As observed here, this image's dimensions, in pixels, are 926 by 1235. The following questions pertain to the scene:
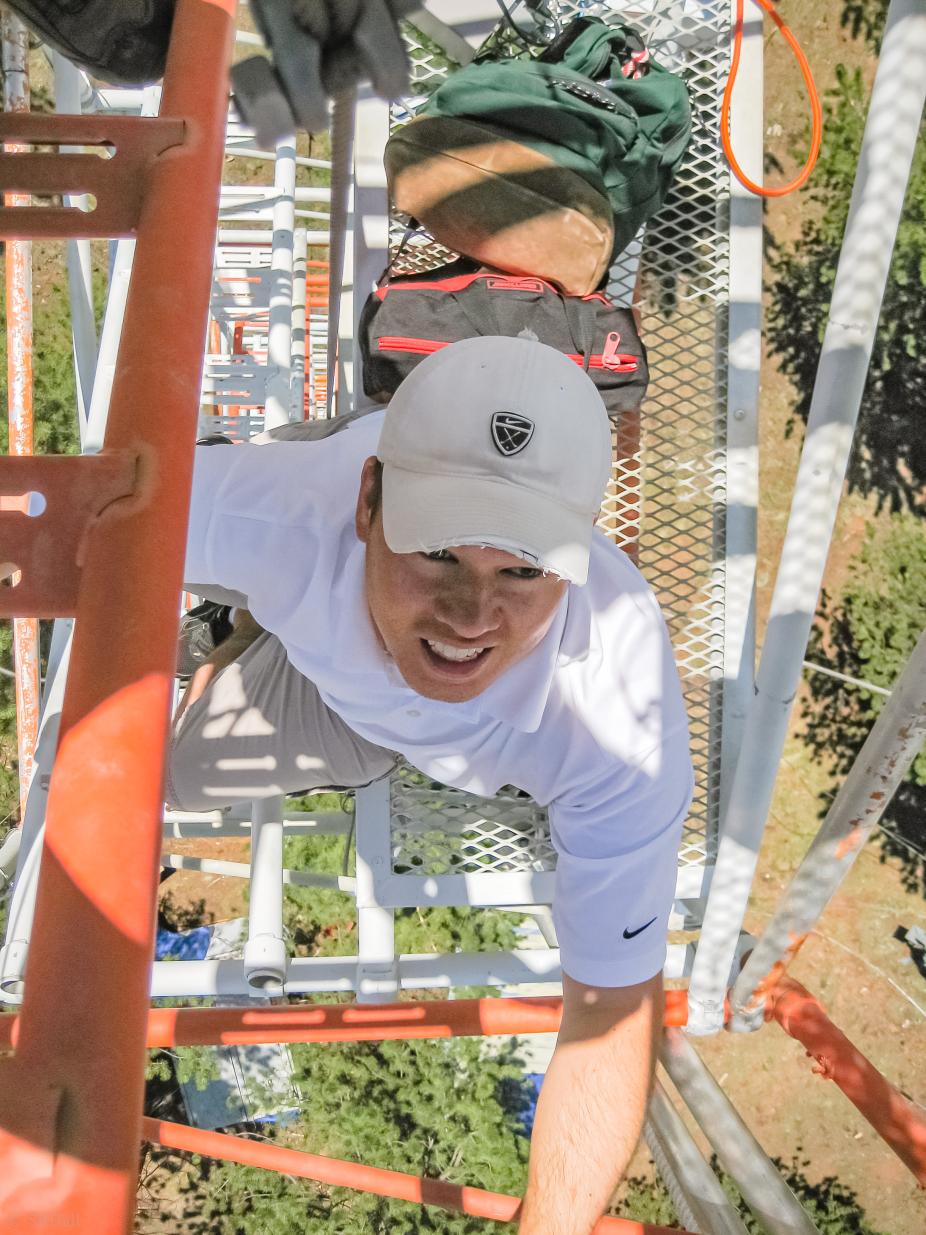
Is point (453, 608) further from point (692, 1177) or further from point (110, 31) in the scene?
point (692, 1177)

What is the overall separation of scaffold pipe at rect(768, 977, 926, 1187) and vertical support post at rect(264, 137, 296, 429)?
6.19 feet

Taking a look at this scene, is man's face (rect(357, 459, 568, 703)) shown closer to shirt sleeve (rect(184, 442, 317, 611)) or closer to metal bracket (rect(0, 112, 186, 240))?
shirt sleeve (rect(184, 442, 317, 611))

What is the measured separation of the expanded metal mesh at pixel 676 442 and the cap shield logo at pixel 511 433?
995 mm

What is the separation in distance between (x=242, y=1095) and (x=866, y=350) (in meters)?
5.60

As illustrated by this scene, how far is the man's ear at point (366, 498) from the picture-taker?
1.85 m

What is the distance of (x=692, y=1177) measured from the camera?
2.35 metres

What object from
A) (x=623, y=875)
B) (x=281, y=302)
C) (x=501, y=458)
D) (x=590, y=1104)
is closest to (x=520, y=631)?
(x=501, y=458)

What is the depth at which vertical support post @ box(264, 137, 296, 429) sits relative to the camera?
9.70 feet

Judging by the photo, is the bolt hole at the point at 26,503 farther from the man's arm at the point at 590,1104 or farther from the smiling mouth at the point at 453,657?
the man's arm at the point at 590,1104

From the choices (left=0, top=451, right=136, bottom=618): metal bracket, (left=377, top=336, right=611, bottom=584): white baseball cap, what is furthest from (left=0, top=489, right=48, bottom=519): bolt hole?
(left=377, top=336, right=611, bottom=584): white baseball cap

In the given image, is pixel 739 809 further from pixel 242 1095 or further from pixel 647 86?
pixel 242 1095

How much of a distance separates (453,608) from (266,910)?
996 mm

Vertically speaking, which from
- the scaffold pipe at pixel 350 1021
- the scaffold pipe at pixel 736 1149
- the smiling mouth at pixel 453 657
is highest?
the smiling mouth at pixel 453 657

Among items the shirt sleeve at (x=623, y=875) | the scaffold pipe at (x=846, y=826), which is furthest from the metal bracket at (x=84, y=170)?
the shirt sleeve at (x=623, y=875)
